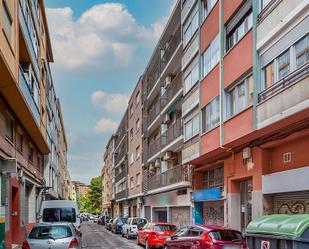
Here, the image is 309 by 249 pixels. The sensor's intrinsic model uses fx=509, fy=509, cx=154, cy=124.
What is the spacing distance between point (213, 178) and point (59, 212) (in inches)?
299

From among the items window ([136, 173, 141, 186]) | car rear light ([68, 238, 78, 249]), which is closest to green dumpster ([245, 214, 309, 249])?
car rear light ([68, 238, 78, 249])

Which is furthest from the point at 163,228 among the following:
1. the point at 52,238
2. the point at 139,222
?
the point at 139,222

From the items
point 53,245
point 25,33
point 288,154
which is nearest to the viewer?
point 53,245

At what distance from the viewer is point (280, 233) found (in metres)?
9.35

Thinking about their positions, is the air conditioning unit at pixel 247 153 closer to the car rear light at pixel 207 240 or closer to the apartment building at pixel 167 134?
the car rear light at pixel 207 240

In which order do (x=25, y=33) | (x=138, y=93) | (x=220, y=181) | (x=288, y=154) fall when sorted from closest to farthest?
1. (x=288, y=154)
2. (x=25, y=33)
3. (x=220, y=181)
4. (x=138, y=93)

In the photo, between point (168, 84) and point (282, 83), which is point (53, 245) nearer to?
point (282, 83)

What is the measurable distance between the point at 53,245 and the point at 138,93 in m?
39.0

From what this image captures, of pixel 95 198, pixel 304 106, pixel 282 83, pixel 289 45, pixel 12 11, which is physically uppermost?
pixel 12 11

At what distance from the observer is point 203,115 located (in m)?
23.9

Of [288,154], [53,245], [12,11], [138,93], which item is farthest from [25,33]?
[138,93]

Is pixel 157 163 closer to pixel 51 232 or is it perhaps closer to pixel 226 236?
pixel 226 236

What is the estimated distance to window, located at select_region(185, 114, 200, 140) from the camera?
24938 millimetres

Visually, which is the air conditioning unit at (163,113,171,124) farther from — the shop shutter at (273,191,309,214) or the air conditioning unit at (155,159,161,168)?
the shop shutter at (273,191,309,214)
